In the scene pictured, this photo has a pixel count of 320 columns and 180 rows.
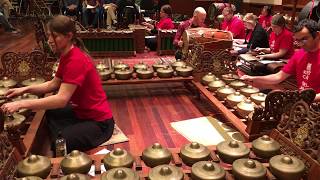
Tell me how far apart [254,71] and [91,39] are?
2.78m

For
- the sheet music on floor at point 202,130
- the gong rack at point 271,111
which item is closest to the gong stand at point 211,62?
the sheet music on floor at point 202,130

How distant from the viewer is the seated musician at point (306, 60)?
7.05 feet

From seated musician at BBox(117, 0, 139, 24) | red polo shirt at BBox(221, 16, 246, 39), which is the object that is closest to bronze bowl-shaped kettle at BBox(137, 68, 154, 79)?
red polo shirt at BBox(221, 16, 246, 39)

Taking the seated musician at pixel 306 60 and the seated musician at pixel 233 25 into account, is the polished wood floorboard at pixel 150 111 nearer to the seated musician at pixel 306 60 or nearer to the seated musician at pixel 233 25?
the seated musician at pixel 306 60

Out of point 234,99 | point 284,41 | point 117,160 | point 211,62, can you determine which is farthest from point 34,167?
point 284,41

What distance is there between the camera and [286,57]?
393 centimetres

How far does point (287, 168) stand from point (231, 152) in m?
0.26

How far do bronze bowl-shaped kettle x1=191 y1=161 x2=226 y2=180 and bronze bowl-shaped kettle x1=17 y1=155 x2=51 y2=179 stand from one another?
2.12 feet

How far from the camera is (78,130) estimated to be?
6.44 feet

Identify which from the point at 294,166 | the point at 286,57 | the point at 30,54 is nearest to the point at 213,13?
the point at 286,57

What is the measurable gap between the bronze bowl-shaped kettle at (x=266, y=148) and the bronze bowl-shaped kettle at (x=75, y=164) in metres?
0.82

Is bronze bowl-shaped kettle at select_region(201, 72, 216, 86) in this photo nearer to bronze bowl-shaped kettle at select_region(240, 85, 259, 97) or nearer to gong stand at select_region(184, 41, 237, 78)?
gong stand at select_region(184, 41, 237, 78)

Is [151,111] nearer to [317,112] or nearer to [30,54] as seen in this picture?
[30,54]

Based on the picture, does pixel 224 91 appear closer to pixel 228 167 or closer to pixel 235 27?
pixel 228 167
